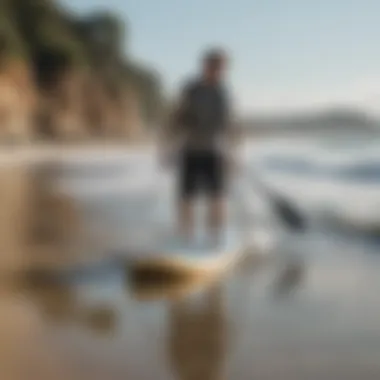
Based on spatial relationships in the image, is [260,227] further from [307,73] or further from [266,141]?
[307,73]

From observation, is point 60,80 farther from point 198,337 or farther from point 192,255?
point 198,337

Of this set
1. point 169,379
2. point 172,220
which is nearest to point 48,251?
point 172,220

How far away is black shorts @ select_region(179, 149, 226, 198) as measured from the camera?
8.01 feet

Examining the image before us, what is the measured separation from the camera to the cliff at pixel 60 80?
17.7 ft

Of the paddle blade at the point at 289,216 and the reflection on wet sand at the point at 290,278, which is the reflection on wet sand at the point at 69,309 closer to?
the reflection on wet sand at the point at 290,278

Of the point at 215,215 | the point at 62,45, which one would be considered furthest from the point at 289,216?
the point at 62,45

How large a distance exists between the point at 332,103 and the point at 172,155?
1.31 meters

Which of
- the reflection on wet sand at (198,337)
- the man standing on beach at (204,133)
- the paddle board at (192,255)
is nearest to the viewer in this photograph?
the reflection on wet sand at (198,337)

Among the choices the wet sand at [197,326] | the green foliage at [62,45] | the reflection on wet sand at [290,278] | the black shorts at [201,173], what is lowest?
the reflection on wet sand at [290,278]

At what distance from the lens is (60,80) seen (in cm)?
753

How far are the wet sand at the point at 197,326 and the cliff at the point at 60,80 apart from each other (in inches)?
87.7

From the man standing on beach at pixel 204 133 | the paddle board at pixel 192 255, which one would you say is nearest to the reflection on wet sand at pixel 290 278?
the paddle board at pixel 192 255

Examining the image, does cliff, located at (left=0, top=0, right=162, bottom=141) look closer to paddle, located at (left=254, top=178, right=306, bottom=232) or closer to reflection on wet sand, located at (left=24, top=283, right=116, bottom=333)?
paddle, located at (left=254, top=178, right=306, bottom=232)

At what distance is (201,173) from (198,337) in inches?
33.1
